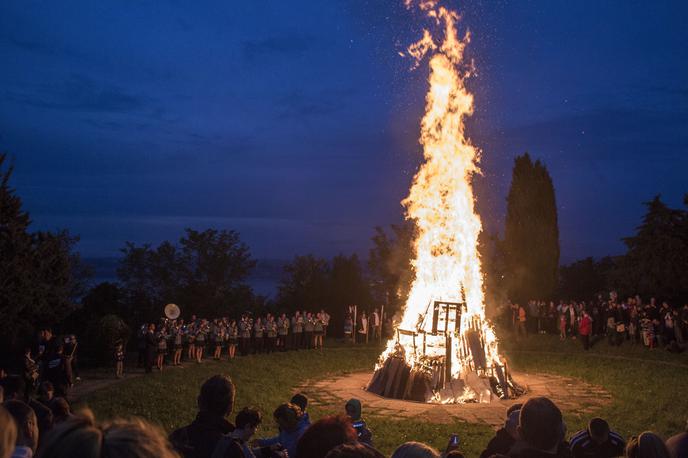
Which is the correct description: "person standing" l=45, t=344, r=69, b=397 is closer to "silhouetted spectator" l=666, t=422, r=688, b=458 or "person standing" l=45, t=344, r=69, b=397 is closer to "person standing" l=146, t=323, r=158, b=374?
"person standing" l=146, t=323, r=158, b=374

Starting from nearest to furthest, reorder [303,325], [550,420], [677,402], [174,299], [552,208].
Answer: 1. [550,420]
2. [677,402]
3. [303,325]
4. [174,299]
5. [552,208]

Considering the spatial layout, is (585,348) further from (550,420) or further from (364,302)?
(550,420)

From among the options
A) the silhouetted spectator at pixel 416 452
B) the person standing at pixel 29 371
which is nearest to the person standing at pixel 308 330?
the person standing at pixel 29 371

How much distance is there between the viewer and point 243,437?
5.67m

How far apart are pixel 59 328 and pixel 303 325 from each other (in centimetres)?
1109

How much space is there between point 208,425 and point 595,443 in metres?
4.37

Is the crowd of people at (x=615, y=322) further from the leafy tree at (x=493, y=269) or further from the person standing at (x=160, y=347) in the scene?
the person standing at (x=160, y=347)

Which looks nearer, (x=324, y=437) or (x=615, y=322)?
(x=324, y=437)

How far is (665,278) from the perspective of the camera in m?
32.2

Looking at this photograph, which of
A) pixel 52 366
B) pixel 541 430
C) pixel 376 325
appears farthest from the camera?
pixel 376 325

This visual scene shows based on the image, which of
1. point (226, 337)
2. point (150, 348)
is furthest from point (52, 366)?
point (226, 337)

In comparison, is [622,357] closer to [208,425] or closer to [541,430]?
[541,430]

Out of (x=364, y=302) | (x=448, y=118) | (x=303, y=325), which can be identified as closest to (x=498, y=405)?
(x=448, y=118)

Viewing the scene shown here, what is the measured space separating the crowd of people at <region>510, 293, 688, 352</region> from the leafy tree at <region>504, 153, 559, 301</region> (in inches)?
288
